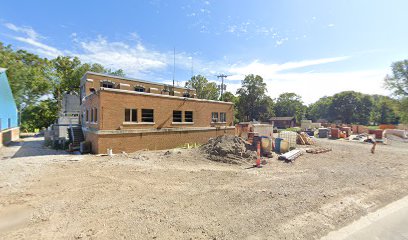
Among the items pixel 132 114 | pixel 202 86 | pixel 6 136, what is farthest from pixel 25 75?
pixel 202 86

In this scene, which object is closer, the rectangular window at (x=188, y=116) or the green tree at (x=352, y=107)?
the rectangular window at (x=188, y=116)

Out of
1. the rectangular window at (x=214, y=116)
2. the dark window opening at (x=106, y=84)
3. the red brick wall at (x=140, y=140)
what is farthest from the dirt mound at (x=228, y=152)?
the dark window opening at (x=106, y=84)

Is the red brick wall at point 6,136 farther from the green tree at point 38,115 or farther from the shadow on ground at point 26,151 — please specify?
the green tree at point 38,115

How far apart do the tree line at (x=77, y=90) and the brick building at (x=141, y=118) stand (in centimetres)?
2492

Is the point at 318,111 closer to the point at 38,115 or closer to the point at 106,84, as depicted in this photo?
the point at 106,84

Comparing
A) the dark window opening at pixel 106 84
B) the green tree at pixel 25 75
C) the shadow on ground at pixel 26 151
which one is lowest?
the shadow on ground at pixel 26 151

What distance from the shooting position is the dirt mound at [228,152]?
1377 cm

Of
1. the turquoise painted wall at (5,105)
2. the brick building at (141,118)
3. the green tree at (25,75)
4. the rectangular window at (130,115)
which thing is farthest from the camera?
the green tree at (25,75)

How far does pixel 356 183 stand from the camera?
9531 mm

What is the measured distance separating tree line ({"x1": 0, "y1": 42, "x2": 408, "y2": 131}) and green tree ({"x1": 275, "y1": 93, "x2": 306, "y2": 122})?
16280mm

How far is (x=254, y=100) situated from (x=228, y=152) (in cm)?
5758

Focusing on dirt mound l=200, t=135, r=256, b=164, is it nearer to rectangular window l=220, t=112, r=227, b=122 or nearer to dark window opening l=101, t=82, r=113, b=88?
rectangular window l=220, t=112, r=227, b=122

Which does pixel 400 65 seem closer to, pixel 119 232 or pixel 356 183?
pixel 356 183

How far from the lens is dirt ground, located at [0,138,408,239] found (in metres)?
5.07
